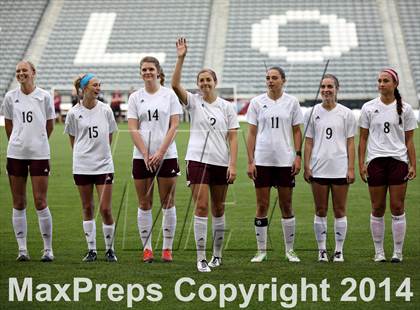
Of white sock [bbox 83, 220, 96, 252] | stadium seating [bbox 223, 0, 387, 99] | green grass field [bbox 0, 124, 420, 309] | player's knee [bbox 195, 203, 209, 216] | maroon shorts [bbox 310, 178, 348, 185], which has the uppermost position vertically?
stadium seating [bbox 223, 0, 387, 99]

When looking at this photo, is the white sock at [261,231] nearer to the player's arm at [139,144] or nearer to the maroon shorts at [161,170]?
the maroon shorts at [161,170]

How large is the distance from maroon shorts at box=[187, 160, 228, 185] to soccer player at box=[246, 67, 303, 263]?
0.30 meters

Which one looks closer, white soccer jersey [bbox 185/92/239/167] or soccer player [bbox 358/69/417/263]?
white soccer jersey [bbox 185/92/239/167]

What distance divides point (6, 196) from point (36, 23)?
1456 inches

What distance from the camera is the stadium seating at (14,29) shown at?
160ft

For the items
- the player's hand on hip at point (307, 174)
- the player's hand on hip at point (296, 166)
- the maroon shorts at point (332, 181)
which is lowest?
the maroon shorts at point (332, 181)

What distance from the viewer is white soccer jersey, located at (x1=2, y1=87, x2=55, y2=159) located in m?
9.54

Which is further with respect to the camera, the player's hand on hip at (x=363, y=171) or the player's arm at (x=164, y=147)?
the player's hand on hip at (x=363, y=171)

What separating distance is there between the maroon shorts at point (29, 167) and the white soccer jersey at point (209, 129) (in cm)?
139

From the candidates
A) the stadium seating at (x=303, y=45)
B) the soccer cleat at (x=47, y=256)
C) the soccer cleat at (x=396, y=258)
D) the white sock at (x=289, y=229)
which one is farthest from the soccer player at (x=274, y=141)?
the stadium seating at (x=303, y=45)

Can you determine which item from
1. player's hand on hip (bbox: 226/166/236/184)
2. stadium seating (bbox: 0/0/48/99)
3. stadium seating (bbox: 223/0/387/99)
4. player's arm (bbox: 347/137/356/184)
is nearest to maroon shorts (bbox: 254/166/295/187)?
player's hand on hip (bbox: 226/166/236/184)

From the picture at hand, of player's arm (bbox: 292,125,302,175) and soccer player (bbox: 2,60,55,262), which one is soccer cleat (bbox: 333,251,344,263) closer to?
player's arm (bbox: 292,125,302,175)

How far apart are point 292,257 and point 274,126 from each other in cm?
124

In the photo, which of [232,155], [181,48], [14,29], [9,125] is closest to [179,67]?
[181,48]
